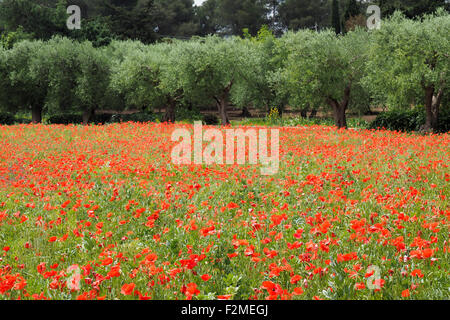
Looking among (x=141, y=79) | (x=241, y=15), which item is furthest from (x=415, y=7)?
(x=141, y=79)

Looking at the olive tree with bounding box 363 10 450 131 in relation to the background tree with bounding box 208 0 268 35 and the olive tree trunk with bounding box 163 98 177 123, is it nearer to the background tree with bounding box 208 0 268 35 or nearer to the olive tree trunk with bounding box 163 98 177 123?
the olive tree trunk with bounding box 163 98 177 123

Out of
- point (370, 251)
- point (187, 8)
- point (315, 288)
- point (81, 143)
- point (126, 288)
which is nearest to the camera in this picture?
point (126, 288)

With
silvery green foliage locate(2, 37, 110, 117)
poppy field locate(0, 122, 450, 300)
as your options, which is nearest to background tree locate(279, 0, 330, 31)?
silvery green foliage locate(2, 37, 110, 117)

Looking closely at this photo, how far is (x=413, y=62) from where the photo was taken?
2130cm

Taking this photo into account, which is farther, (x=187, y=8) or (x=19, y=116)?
(x=187, y=8)

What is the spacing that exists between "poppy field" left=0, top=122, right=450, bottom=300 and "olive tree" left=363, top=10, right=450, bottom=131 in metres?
10.7

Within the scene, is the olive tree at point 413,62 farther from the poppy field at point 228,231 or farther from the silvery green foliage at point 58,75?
the silvery green foliage at point 58,75

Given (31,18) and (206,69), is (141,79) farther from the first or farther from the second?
(31,18)

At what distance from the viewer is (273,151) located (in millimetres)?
13398

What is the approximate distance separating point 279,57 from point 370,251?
37.8 meters

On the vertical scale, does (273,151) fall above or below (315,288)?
above
